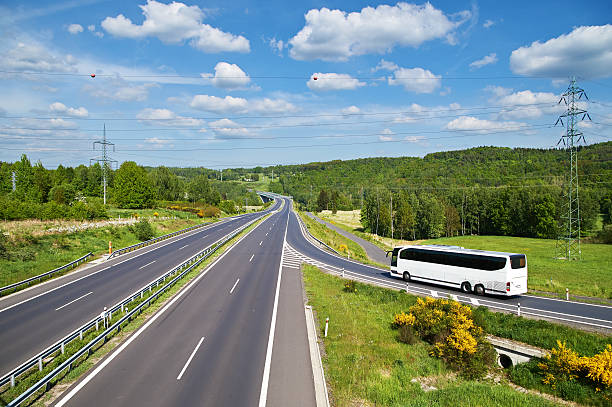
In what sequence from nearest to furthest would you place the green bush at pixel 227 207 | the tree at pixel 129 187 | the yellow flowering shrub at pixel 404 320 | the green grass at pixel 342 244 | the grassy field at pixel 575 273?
1. the yellow flowering shrub at pixel 404 320
2. the grassy field at pixel 575 273
3. the green grass at pixel 342 244
4. the tree at pixel 129 187
5. the green bush at pixel 227 207

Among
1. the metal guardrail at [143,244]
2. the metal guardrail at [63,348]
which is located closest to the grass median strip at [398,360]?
the metal guardrail at [63,348]

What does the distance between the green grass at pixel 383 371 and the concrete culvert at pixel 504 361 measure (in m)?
3.11

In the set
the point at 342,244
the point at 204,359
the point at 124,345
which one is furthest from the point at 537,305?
the point at 342,244

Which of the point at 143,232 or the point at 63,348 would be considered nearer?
the point at 63,348

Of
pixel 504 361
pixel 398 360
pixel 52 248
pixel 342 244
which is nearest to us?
pixel 398 360

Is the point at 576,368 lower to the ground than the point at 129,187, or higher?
lower

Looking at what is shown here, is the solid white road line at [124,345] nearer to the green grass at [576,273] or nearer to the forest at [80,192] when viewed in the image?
the green grass at [576,273]

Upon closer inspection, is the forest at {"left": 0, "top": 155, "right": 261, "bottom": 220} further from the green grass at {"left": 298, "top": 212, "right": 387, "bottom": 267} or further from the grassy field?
the grassy field

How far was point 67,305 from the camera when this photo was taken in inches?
823

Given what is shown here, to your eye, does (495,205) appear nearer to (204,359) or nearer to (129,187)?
→ (129,187)

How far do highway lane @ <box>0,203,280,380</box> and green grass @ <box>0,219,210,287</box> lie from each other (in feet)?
13.0

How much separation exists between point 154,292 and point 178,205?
259 ft

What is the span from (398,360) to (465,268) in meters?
14.4

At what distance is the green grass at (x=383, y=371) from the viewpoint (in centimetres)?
1203
